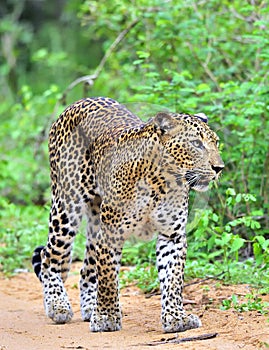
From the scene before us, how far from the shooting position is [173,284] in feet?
20.0

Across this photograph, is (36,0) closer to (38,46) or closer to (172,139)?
(38,46)

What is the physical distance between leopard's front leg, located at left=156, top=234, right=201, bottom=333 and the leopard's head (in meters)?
0.49

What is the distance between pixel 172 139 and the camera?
19.7 feet

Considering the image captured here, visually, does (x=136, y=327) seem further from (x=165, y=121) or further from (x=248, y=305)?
(x=165, y=121)

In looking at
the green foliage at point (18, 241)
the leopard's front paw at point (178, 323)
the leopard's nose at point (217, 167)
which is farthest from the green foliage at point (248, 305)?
the green foliage at point (18, 241)

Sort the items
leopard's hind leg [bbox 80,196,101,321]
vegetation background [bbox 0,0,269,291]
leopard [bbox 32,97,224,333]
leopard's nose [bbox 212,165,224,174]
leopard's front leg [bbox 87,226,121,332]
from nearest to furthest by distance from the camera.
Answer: leopard's nose [bbox 212,165,224,174] < leopard [bbox 32,97,224,333] < leopard's front leg [bbox 87,226,121,332] < leopard's hind leg [bbox 80,196,101,321] < vegetation background [bbox 0,0,269,291]

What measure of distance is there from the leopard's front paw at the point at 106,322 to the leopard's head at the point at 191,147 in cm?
115

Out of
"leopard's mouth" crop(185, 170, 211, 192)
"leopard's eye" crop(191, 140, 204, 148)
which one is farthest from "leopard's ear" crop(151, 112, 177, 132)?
"leopard's mouth" crop(185, 170, 211, 192)

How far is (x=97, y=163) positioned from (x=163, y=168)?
2.59ft

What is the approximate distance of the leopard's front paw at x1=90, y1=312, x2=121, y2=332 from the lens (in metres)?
6.23

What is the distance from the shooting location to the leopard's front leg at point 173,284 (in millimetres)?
6043

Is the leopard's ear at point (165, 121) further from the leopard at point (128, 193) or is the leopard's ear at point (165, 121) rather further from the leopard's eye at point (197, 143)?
the leopard's eye at point (197, 143)

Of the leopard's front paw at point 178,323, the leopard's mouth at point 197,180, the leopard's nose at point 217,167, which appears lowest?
the leopard's front paw at point 178,323

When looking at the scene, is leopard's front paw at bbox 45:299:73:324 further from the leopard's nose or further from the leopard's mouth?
the leopard's nose
